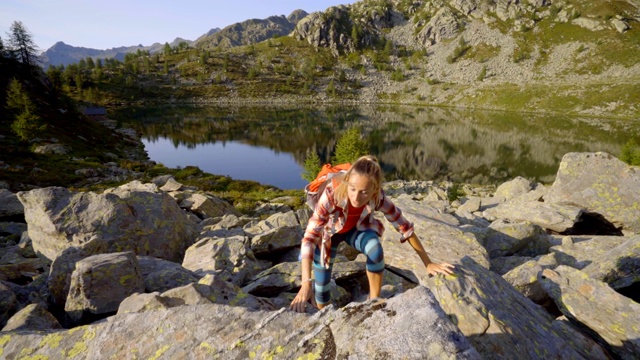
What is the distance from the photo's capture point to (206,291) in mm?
5906

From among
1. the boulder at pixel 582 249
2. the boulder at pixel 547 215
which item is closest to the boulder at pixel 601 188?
the boulder at pixel 547 215

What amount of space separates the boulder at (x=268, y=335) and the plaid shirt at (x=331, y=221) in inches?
62.2

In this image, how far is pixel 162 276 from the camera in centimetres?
747

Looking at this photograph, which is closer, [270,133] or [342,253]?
[342,253]

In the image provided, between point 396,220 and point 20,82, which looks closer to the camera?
point 396,220

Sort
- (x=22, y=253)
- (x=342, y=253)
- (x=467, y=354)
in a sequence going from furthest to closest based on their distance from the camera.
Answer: (x=22, y=253) → (x=342, y=253) → (x=467, y=354)

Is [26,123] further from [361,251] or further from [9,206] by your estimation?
[361,251]

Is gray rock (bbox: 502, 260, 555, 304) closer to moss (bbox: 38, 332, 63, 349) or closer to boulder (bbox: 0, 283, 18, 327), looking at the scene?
moss (bbox: 38, 332, 63, 349)

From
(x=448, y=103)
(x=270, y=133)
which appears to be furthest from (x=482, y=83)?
(x=270, y=133)

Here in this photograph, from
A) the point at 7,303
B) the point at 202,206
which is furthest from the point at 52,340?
the point at 202,206

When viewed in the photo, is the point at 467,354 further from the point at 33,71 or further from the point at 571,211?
the point at 33,71

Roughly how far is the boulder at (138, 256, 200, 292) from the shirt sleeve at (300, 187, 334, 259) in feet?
12.4

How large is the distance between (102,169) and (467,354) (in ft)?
161

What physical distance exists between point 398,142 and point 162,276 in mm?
85920
